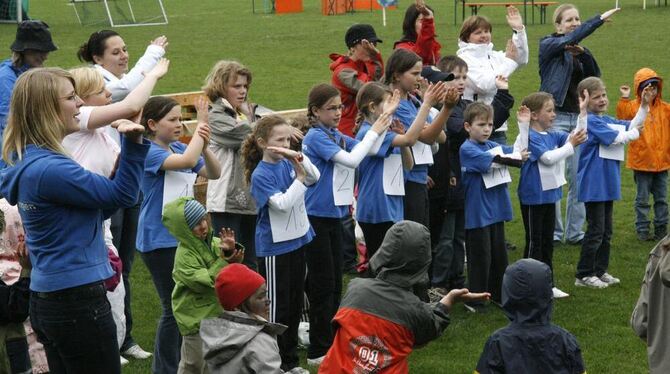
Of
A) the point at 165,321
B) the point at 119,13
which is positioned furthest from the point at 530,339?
the point at 119,13

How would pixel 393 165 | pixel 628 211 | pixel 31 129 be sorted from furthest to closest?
pixel 628 211
pixel 393 165
pixel 31 129

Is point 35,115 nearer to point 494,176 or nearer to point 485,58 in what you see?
point 494,176

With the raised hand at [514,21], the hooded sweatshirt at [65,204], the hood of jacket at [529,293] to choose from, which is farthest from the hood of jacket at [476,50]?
the hooded sweatshirt at [65,204]

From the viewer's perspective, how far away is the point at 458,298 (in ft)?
17.5

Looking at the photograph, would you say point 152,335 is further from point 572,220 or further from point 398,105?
point 572,220

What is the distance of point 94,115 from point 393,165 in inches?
132

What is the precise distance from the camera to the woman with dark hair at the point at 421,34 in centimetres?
1041

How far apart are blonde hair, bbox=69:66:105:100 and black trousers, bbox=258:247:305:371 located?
169 centimetres

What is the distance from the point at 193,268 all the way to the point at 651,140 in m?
6.20

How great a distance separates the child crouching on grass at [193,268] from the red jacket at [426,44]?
14.7 ft

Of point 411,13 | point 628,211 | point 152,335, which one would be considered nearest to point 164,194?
point 152,335

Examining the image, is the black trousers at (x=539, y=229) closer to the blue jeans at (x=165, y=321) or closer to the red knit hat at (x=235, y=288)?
the blue jeans at (x=165, y=321)

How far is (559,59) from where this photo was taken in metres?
10.8

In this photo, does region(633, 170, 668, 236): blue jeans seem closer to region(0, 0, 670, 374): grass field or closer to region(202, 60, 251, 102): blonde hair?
region(0, 0, 670, 374): grass field
